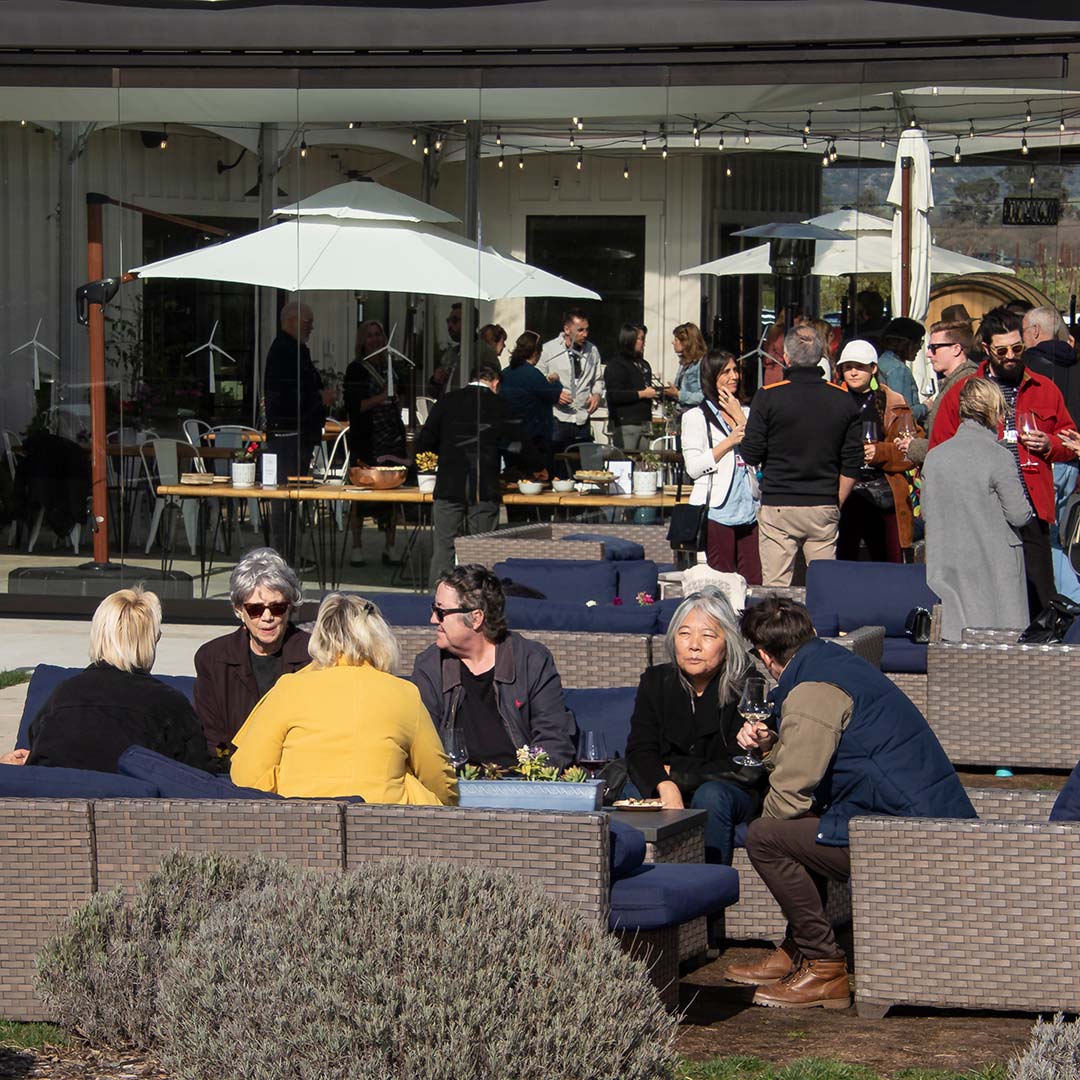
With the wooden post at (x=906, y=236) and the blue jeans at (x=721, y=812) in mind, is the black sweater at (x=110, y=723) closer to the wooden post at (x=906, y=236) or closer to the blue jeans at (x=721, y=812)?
the blue jeans at (x=721, y=812)

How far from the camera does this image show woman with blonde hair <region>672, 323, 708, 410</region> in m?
12.2

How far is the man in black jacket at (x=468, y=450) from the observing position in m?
12.5

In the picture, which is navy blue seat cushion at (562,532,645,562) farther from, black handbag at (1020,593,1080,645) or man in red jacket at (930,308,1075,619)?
black handbag at (1020,593,1080,645)

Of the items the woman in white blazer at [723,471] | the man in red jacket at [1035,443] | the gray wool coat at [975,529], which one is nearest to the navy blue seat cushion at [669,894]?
the gray wool coat at [975,529]

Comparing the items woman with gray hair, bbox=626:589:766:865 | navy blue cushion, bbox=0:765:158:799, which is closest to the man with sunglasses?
woman with gray hair, bbox=626:589:766:865

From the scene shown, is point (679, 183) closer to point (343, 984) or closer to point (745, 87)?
point (745, 87)

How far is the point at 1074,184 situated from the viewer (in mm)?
11961

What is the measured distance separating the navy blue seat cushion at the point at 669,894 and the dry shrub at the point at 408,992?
2.41ft

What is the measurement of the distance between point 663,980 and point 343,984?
5.02 ft

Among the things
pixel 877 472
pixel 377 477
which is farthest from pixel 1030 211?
pixel 377 477

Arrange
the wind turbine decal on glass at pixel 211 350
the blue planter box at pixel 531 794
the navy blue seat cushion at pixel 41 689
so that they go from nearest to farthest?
the blue planter box at pixel 531 794 < the navy blue seat cushion at pixel 41 689 < the wind turbine decal on glass at pixel 211 350

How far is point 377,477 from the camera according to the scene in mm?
12617

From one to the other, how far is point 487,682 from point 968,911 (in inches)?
80.7

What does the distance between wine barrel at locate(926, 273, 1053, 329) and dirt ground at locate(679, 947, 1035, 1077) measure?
7246mm
